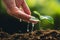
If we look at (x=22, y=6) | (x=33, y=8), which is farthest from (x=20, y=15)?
(x=33, y=8)

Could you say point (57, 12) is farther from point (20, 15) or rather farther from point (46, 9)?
point (20, 15)

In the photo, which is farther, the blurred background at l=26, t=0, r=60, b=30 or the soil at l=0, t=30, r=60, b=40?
the blurred background at l=26, t=0, r=60, b=30

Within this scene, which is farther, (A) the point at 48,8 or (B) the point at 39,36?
(A) the point at 48,8

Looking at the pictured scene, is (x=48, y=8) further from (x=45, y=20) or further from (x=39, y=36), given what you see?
(x=39, y=36)

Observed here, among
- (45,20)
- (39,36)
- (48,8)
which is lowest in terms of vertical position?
(39,36)

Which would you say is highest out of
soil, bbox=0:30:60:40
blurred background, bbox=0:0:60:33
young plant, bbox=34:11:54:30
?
blurred background, bbox=0:0:60:33

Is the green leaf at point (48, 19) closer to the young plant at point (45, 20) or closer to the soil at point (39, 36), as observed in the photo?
the young plant at point (45, 20)

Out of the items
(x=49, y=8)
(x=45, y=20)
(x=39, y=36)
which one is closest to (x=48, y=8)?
(x=49, y=8)

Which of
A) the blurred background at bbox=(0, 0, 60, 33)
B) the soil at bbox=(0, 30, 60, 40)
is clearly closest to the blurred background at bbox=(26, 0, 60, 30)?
the blurred background at bbox=(0, 0, 60, 33)

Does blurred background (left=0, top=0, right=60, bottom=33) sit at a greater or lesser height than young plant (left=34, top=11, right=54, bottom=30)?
greater

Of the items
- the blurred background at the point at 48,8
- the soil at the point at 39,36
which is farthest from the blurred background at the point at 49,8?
the soil at the point at 39,36

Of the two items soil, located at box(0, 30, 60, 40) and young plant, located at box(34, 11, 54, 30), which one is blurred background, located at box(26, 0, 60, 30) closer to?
young plant, located at box(34, 11, 54, 30)

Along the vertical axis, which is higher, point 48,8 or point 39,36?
point 48,8
